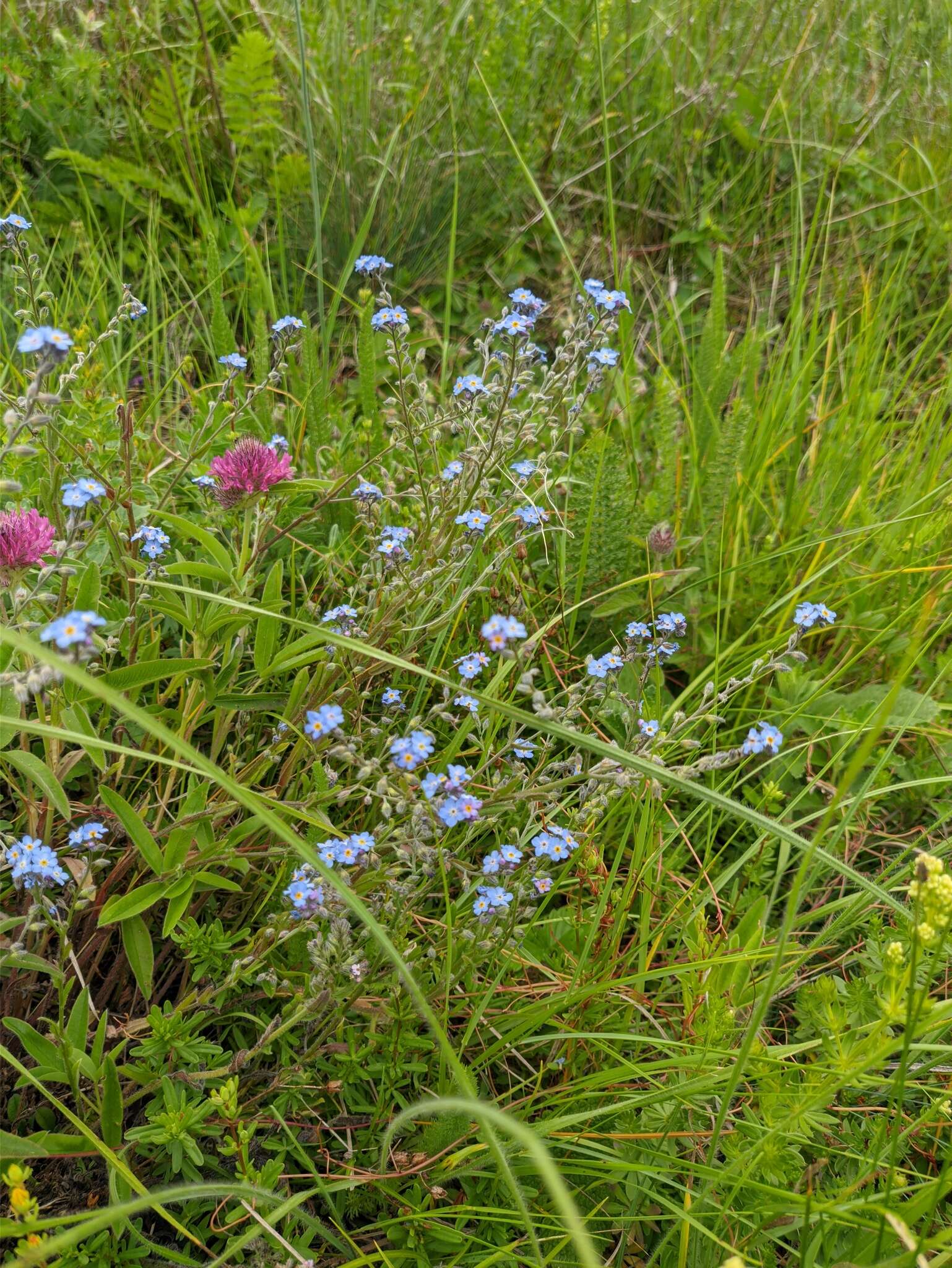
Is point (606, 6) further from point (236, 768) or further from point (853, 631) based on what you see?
point (236, 768)

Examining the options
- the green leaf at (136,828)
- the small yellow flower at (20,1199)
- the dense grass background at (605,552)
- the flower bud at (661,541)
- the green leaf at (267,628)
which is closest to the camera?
the small yellow flower at (20,1199)

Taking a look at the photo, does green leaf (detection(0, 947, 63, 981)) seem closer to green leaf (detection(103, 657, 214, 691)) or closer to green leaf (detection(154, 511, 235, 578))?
green leaf (detection(103, 657, 214, 691))

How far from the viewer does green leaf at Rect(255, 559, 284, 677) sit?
1845mm

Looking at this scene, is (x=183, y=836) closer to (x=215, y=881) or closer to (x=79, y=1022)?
(x=215, y=881)

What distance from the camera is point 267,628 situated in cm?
185

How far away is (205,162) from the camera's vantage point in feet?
13.6

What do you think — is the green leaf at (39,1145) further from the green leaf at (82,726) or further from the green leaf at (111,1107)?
the green leaf at (82,726)

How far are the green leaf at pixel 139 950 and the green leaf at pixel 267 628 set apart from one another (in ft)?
1.59

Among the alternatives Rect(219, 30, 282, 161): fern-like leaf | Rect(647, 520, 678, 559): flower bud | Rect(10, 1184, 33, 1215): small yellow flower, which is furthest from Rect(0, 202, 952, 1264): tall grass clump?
Rect(219, 30, 282, 161): fern-like leaf

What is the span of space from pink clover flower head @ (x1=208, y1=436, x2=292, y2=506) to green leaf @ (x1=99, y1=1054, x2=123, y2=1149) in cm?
102

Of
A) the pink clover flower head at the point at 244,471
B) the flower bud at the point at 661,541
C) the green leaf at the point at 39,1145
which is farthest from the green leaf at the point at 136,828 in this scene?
the flower bud at the point at 661,541

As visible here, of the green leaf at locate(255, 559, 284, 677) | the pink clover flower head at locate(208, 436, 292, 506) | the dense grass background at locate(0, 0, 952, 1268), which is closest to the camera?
the dense grass background at locate(0, 0, 952, 1268)

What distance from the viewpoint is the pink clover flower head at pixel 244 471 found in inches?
77.5

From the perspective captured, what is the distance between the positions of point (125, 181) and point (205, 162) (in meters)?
0.45
